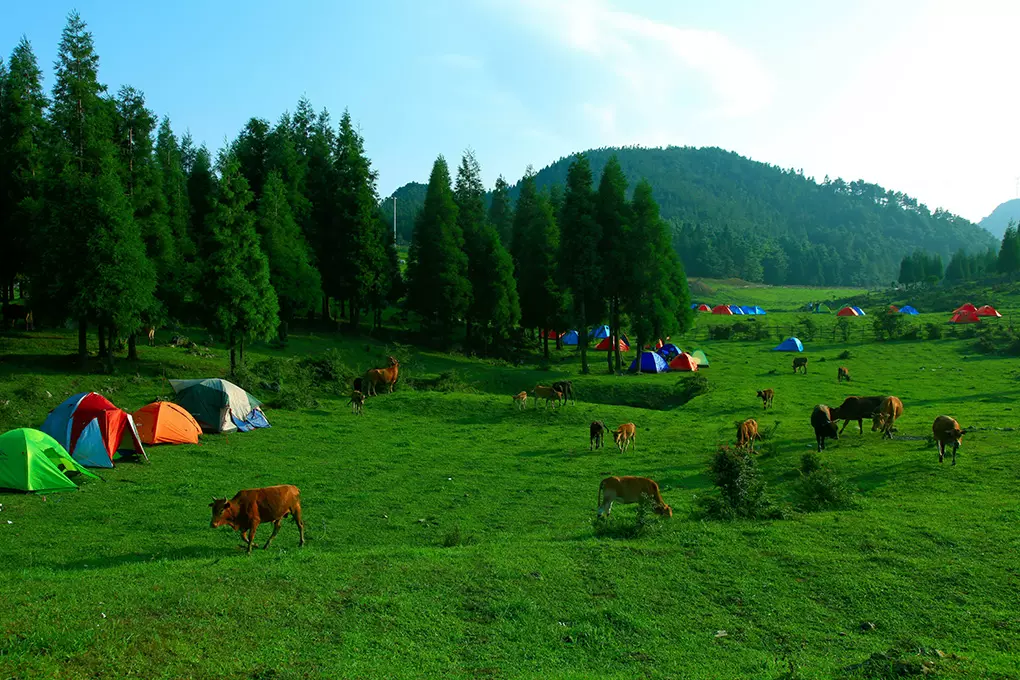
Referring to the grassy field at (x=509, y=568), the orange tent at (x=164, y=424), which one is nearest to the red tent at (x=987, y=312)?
the grassy field at (x=509, y=568)

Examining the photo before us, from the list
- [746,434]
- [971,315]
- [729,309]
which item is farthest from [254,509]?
[729,309]

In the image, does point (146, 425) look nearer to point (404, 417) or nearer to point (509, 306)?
point (404, 417)

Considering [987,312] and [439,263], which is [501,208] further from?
[987,312]

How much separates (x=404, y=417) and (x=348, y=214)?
24.5m

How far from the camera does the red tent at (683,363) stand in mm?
43906

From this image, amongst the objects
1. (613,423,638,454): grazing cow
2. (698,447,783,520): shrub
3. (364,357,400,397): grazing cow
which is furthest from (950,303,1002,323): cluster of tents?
(698,447,783,520): shrub

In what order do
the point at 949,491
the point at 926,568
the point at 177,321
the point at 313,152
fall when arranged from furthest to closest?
the point at 313,152, the point at 177,321, the point at 949,491, the point at 926,568

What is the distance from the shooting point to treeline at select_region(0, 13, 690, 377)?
30.6 m

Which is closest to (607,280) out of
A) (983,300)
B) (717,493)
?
(717,493)

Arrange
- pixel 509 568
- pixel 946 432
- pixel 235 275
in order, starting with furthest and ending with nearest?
pixel 235 275, pixel 946 432, pixel 509 568

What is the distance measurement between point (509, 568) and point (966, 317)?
6747 cm

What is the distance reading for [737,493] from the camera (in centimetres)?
1447

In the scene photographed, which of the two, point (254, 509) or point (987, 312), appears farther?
point (987, 312)

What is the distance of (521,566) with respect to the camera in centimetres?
1099
